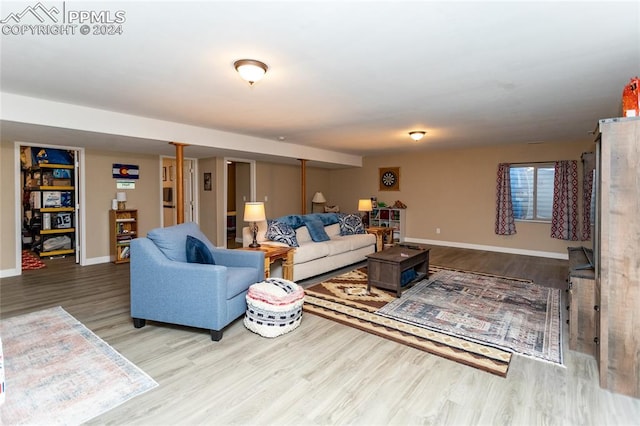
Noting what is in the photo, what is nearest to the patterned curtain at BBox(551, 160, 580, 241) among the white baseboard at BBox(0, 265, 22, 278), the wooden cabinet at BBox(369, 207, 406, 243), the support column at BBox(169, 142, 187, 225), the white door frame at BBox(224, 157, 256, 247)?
the wooden cabinet at BBox(369, 207, 406, 243)

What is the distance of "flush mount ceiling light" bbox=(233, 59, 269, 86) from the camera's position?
100.0 inches

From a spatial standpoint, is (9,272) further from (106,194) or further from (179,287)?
(179,287)

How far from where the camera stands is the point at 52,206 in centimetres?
623

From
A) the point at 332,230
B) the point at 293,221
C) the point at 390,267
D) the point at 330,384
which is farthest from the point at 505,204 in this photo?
the point at 330,384

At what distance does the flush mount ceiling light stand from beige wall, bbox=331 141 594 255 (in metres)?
6.01

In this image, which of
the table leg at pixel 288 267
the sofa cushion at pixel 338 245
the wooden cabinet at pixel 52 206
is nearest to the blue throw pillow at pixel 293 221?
the sofa cushion at pixel 338 245

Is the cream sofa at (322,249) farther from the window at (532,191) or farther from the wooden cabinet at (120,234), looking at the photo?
the window at (532,191)

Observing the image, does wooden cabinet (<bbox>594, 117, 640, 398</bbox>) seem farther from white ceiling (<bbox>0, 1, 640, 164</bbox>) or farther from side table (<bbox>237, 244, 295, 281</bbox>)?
side table (<bbox>237, 244, 295, 281</bbox>)

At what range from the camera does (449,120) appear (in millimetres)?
4551

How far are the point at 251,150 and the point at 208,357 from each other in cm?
416

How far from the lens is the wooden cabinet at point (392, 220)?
26.9 ft

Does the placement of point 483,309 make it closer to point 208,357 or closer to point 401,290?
point 401,290

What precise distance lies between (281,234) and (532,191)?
5.48 meters

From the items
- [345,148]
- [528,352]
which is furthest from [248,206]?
[345,148]
